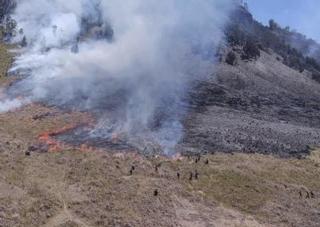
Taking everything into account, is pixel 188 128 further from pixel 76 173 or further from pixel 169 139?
pixel 76 173

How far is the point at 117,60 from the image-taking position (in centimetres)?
8838

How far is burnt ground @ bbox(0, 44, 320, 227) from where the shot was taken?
43562 millimetres

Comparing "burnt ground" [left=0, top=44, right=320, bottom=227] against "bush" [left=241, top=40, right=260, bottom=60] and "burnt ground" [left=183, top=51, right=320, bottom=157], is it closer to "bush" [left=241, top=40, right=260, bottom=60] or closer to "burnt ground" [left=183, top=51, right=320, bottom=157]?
"burnt ground" [left=183, top=51, right=320, bottom=157]

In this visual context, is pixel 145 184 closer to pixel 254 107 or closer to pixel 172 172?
pixel 172 172

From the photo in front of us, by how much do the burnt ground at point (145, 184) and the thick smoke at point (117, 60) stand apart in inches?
186

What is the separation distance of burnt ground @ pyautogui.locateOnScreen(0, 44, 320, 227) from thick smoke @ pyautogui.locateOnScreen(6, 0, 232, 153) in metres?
4.73

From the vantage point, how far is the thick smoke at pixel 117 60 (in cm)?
6719

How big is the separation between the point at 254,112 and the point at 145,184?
3332 cm

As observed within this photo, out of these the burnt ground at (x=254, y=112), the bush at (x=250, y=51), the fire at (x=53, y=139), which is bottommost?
the fire at (x=53, y=139)

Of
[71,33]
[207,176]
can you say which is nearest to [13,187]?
[207,176]

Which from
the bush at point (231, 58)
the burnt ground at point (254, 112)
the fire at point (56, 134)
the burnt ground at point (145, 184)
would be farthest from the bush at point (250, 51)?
the fire at point (56, 134)

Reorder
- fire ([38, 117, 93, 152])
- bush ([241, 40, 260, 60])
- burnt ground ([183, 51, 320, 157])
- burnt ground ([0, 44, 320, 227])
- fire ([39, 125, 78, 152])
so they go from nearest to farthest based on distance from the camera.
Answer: burnt ground ([0, 44, 320, 227]) < fire ([39, 125, 78, 152]) < fire ([38, 117, 93, 152]) < burnt ground ([183, 51, 320, 157]) < bush ([241, 40, 260, 60])

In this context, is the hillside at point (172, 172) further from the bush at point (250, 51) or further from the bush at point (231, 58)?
the bush at point (250, 51)

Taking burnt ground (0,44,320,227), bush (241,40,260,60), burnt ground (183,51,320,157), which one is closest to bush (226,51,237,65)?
burnt ground (183,51,320,157)
